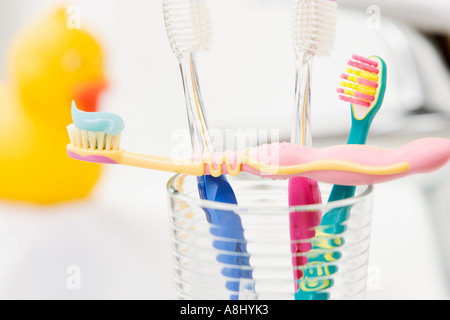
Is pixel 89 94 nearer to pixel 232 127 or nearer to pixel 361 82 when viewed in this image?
pixel 232 127

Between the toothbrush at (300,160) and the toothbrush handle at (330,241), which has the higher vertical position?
the toothbrush at (300,160)

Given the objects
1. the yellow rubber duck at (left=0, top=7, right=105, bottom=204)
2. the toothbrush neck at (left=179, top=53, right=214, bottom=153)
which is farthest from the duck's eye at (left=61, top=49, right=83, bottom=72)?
the toothbrush neck at (left=179, top=53, right=214, bottom=153)

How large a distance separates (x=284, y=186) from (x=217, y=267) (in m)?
0.12

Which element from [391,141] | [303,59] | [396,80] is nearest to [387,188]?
[391,141]

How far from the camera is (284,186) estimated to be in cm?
51

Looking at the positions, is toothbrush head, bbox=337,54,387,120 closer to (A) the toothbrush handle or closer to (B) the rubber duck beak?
(A) the toothbrush handle

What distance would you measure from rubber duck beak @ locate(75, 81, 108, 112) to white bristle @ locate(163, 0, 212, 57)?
0.29m

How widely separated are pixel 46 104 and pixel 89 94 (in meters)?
0.05

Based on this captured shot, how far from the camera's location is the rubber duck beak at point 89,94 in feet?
2.37

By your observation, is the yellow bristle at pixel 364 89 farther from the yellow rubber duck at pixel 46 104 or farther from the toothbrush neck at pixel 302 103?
the yellow rubber duck at pixel 46 104

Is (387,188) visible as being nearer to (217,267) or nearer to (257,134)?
(257,134)

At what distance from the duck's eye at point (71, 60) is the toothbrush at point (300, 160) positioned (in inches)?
11.7

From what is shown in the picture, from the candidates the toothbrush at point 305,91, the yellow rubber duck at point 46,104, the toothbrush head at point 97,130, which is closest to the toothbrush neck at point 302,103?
the toothbrush at point 305,91

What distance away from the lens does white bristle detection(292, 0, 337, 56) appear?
429 millimetres
